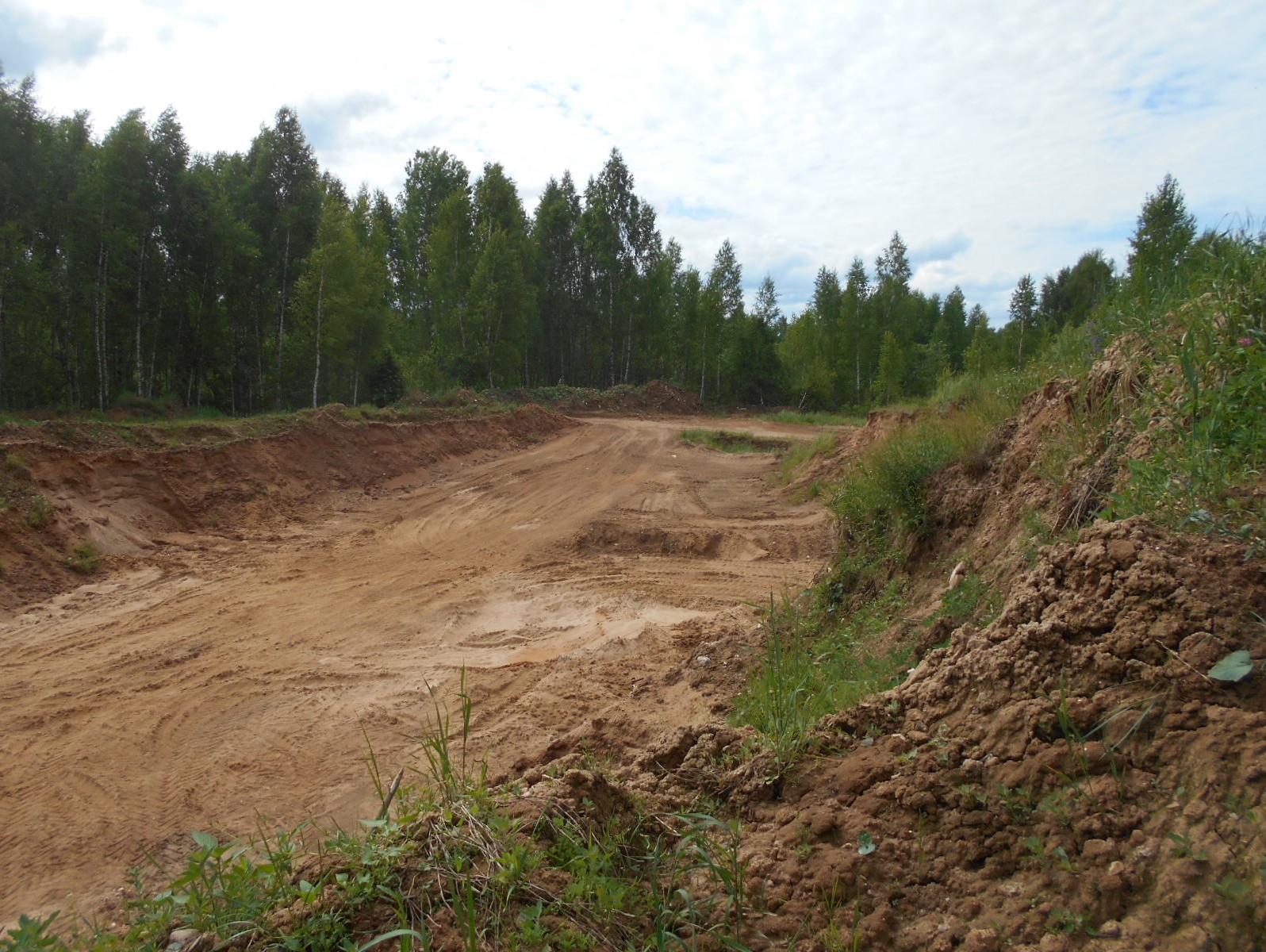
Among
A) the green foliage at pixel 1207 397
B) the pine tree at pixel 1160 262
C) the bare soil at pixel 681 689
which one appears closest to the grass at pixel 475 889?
the bare soil at pixel 681 689

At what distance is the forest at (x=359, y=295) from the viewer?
24281mm

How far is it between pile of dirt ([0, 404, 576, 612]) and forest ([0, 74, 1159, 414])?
1177 centimetres

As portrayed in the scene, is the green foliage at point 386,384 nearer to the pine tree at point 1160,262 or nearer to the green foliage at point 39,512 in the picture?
the green foliage at point 39,512

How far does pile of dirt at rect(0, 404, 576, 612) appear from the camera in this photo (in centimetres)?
949

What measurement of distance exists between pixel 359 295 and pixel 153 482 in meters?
18.4

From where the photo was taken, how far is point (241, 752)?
5520 millimetres

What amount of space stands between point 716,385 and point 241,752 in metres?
43.2

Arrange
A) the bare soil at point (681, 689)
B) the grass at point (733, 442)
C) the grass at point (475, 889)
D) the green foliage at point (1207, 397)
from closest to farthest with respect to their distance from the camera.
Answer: the bare soil at point (681, 689), the grass at point (475, 889), the green foliage at point (1207, 397), the grass at point (733, 442)

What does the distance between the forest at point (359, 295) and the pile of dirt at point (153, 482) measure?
463 inches

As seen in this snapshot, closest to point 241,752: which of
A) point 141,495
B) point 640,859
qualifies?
point 640,859

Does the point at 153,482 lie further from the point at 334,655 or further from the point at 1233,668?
the point at 1233,668

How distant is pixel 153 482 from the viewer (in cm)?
1209

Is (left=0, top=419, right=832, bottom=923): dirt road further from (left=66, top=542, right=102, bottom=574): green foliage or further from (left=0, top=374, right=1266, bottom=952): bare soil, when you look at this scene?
(left=66, top=542, right=102, bottom=574): green foliage

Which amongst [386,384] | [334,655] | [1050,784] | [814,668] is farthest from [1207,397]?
[386,384]
